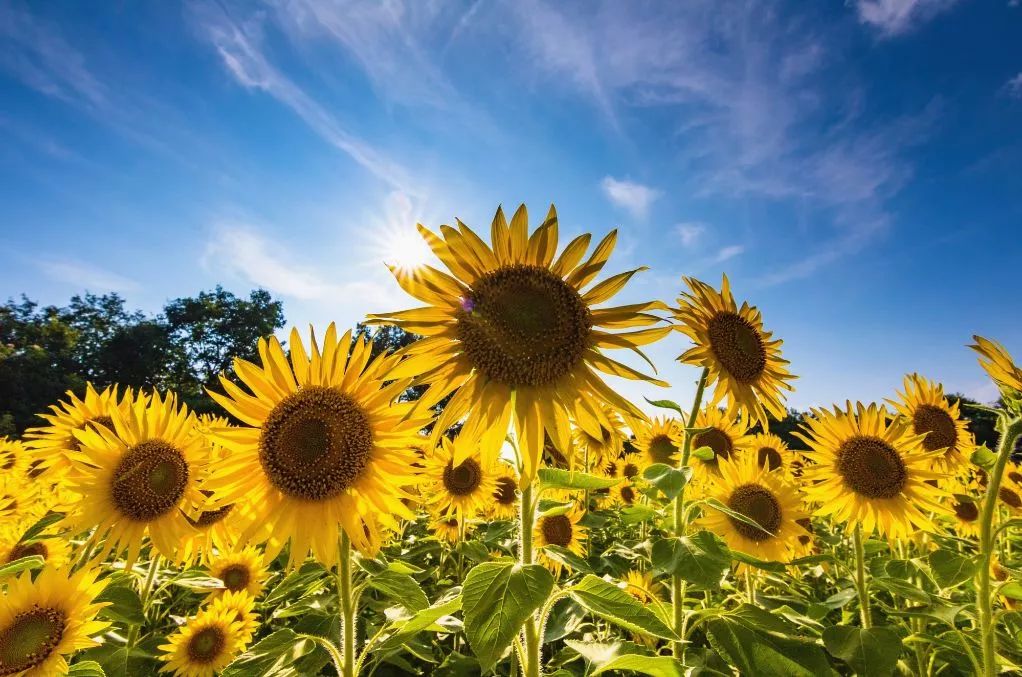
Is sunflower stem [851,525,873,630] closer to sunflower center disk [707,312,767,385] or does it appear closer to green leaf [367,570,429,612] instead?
sunflower center disk [707,312,767,385]

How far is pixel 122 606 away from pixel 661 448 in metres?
6.03

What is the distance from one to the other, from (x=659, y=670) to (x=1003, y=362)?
3361 mm

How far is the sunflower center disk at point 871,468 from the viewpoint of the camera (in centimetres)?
409

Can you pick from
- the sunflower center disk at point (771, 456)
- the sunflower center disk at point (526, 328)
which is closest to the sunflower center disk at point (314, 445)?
the sunflower center disk at point (526, 328)

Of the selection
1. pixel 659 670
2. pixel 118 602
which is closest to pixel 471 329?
pixel 659 670

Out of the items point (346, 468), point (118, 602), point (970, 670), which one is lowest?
point (118, 602)

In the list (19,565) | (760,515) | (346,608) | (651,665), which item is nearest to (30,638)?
(19,565)

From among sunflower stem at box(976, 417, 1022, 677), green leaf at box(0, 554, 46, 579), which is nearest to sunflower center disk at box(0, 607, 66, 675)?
green leaf at box(0, 554, 46, 579)

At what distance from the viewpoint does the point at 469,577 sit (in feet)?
5.89

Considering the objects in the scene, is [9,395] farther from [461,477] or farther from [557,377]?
[557,377]

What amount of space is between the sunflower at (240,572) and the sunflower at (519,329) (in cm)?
371

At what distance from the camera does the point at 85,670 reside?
8.07 feet

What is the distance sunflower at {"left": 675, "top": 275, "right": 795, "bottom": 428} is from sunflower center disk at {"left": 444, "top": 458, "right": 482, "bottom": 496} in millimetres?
3504

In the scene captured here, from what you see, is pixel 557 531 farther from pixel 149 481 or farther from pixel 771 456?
pixel 149 481
